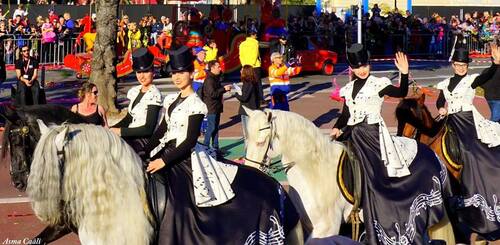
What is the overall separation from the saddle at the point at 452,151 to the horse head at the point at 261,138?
2360 millimetres

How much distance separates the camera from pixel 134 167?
6.61 m

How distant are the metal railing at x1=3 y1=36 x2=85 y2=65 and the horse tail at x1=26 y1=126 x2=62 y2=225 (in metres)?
21.7

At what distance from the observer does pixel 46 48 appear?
2852cm

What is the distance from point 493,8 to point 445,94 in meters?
43.3

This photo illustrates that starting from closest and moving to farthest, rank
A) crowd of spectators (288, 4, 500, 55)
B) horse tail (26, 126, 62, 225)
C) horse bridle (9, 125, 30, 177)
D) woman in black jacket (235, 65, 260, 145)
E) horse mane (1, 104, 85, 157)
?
horse tail (26, 126, 62, 225), horse bridle (9, 125, 30, 177), horse mane (1, 104, 85, 157), woman in black jacket (235, 65, 260, 145), crowd of spectators (288, 4, 500, 55)

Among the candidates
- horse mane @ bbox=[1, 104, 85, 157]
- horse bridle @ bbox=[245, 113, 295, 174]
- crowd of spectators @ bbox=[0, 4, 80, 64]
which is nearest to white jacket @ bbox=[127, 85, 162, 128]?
horse mane @ bbox=[1, 104, 85, 157]

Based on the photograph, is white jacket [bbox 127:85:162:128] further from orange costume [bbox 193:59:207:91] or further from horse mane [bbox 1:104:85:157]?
orange costume [bbox 193:59:207:91]

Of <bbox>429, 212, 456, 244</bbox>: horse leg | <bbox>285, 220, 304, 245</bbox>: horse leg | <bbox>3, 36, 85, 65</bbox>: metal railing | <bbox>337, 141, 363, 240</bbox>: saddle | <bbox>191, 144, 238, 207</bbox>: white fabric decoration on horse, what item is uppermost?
<bbox>3, 36, 85, 65</bbox>: metal railing

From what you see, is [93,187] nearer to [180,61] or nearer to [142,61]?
[180,61]

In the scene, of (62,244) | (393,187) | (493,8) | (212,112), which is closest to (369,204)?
(393,187)

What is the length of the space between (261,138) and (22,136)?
2.29m

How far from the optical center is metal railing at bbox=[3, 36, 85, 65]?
2764 centimetres

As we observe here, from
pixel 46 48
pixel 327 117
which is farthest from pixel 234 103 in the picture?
pixel 46 48

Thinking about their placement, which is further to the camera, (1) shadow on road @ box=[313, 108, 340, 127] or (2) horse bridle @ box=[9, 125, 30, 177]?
(1) shadow on road @ box=[313, 108, 340, 127]
